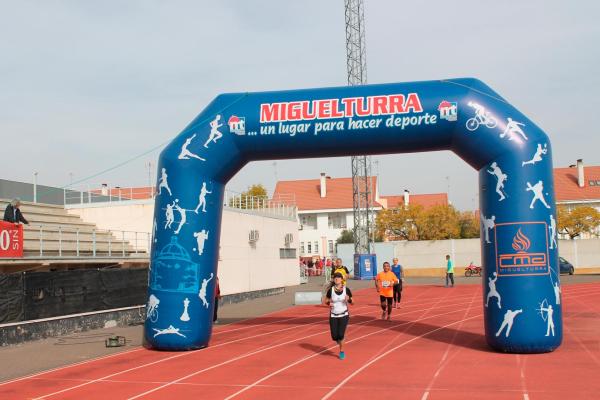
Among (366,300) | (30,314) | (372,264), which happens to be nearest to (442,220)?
(372,264)

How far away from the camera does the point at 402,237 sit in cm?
7175

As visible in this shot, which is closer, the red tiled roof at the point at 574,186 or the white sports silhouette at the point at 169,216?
→ the white sports silhouette at the point at 169,216

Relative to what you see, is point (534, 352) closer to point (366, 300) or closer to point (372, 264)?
point (366, 300)

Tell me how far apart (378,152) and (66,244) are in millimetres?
11768

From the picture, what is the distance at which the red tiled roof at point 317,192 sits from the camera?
8475 centimetres

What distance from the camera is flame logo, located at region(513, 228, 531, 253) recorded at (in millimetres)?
12086

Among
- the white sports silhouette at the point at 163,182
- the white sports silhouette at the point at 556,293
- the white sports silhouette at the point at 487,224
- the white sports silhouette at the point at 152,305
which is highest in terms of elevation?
the white sports silhouette at the point at 163,182

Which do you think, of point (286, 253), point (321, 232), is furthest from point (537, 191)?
point (321, 232)

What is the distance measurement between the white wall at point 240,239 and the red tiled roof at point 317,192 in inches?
1884

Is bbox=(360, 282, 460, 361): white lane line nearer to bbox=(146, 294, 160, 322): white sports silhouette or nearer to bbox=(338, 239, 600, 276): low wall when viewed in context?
bbox=(146, 294, 160, 322): white sports silhouette

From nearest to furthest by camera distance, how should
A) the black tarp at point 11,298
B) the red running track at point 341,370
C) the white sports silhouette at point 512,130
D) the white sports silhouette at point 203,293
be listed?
1. the red running track at point 341,370
2. the white sports silhouette at point 512,130
3. the white sports silhouette at point 203,293
4. the black tarp at point 11,298

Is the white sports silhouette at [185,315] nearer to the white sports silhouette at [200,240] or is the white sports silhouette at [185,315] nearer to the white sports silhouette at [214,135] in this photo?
the white sports silhouette at [200,240]

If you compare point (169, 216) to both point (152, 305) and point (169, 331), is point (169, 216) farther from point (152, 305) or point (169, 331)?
point (169, 331)

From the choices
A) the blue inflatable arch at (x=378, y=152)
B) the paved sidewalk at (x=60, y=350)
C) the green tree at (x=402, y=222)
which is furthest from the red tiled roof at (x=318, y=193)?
the blue inflatable arch at (x=378, y=152)
